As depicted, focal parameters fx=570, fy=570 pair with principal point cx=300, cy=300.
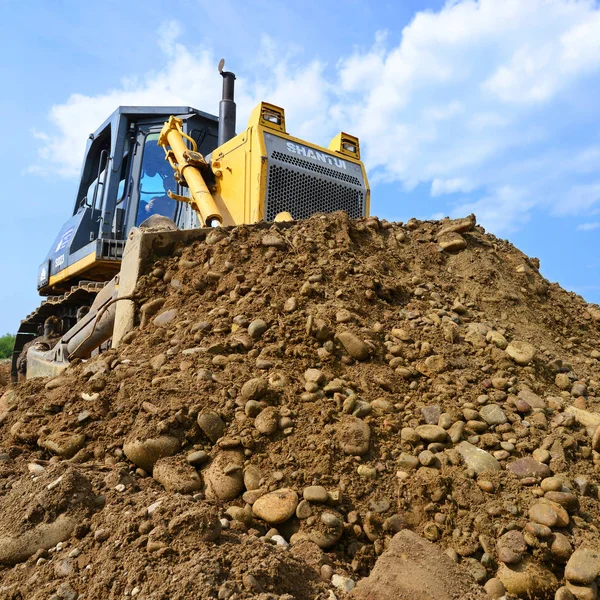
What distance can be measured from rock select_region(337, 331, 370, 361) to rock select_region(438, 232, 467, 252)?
1624 millimetres

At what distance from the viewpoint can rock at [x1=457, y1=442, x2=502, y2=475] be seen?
2.23 m

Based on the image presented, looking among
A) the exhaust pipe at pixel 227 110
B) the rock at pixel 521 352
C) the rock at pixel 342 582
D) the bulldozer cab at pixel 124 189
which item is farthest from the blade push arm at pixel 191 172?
A: the rock at pixel 342 582

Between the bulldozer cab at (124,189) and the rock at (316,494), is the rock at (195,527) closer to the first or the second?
the rock at (316,494)

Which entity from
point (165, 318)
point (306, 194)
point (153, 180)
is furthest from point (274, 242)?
point (153, 180)

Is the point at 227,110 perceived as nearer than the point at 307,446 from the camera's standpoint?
No

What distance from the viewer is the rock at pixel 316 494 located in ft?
6.81

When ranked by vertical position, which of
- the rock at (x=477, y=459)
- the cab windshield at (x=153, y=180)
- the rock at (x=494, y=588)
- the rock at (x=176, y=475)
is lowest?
the rock at (x=494, y=588)

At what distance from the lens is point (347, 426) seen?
235 centimetres

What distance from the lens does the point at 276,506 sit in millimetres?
2066

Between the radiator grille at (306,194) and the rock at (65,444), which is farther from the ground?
the radiator grille at (306,194)

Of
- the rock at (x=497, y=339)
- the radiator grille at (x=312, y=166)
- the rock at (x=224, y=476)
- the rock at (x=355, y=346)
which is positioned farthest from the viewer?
the radiator grille at (x=312, y=166)

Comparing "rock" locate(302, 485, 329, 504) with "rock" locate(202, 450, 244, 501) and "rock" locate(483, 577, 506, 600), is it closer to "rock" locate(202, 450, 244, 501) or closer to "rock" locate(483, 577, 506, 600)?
"rock" locate(202, 450, 244, 501)

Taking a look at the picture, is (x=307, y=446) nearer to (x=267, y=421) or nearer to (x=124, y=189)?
(x=267, y=421)

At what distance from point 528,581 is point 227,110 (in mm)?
5373
